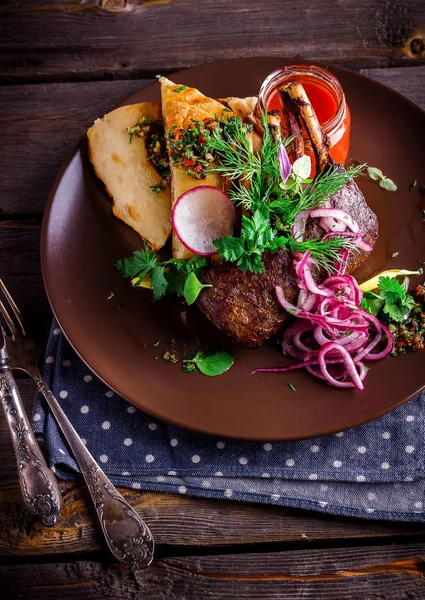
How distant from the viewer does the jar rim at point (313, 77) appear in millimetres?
3704

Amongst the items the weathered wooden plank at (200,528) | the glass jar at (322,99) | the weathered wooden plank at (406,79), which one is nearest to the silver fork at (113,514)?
the weathered wooden plank at (200,528)

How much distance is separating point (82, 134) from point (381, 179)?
6.80 ft

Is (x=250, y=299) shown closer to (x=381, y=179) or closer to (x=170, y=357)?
(x=170, y=357)

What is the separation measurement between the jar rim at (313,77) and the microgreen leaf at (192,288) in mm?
1125

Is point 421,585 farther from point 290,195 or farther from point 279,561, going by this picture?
point 290,195

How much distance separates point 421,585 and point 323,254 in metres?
1.83

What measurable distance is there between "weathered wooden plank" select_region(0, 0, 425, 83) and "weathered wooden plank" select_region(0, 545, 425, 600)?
3.33 meters

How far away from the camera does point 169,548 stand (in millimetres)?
3461

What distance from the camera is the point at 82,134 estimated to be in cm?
446

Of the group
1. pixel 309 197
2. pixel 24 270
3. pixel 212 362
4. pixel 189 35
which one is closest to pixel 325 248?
pixel 309 197

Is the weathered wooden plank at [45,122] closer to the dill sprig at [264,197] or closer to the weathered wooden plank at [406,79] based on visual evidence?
the weathered wooden plank at [406,79]

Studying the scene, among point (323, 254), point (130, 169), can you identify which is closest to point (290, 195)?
point (323, 254)

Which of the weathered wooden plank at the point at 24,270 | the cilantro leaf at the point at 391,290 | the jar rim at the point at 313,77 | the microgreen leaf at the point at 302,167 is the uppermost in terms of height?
the jar rim at the point at 313,77

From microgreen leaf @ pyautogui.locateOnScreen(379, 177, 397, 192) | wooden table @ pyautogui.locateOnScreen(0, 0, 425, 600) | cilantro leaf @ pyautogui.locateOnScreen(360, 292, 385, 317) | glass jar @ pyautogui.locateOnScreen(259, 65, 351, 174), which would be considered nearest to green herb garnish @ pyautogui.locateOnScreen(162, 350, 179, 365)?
wooden table @ pyautogui.locateOnScreen(0, 0, 425, 600)
